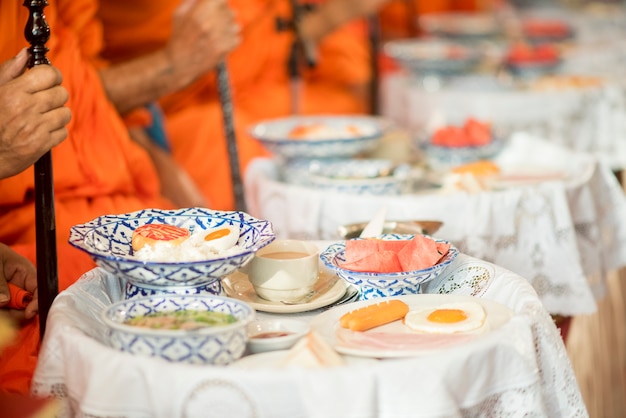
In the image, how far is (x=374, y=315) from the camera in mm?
1172

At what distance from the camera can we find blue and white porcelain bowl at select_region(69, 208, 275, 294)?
116cm

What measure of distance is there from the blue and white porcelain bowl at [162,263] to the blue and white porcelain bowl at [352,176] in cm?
62

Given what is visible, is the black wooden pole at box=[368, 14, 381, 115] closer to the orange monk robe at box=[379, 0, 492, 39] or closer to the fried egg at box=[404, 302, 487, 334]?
the orange monk robe at box=[379, 0, 492, 39]

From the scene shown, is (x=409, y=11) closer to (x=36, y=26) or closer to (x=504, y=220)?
(x=504, y=220)

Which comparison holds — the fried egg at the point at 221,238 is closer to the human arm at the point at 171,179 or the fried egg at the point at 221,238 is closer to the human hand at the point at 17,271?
the human hand at the point at 17,271

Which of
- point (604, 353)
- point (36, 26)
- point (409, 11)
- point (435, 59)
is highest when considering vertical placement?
point (36, 26)

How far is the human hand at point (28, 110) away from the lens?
1355mm

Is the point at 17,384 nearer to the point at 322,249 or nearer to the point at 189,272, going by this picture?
the point at 189,272

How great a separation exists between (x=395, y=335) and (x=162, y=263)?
0.31 meters

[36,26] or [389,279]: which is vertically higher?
[36,26]

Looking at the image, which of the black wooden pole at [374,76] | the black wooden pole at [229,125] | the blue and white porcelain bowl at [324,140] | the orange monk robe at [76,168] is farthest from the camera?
the black wooden pole at [374,76]

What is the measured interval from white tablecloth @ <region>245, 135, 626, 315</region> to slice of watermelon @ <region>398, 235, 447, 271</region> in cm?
52

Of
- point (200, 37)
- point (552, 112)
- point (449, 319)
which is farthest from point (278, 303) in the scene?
point (552, 112)

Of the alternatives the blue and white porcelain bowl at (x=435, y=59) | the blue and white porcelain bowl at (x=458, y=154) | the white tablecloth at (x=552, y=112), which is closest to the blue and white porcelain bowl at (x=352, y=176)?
the blue and white porcelain bowl at (x=458, y=154)
